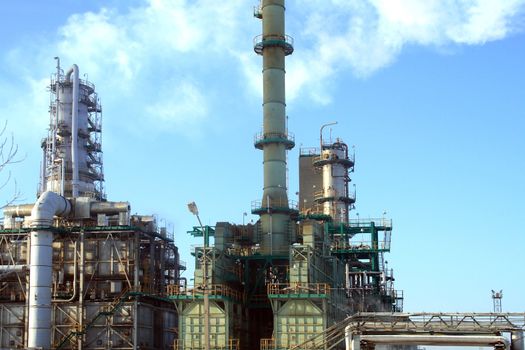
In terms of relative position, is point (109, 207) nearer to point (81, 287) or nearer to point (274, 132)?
point (81, 287)

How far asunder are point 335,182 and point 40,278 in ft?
133

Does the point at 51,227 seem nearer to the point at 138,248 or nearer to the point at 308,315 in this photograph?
the point at 138,248

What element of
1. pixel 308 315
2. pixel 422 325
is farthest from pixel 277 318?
pixel 422 325

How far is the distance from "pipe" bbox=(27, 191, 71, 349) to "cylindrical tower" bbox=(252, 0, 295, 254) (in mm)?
18352

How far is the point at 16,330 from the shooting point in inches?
2665

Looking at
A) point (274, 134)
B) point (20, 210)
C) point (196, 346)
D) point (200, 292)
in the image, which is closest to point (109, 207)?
point (20, 210)

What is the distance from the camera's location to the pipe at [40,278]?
202 ft

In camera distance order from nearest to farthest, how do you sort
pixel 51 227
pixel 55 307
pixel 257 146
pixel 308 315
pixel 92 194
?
pixel 308 315, pixel 51 227, pixel 55 307, pixel 257 146, pixel 92 194

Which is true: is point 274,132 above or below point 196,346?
above

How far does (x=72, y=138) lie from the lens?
83688 mm

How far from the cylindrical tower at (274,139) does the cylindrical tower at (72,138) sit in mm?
21582

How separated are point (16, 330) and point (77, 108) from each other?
86.3ft

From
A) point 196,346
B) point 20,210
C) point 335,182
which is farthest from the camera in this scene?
point 335,182

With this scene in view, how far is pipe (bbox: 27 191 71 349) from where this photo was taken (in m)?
61.7
